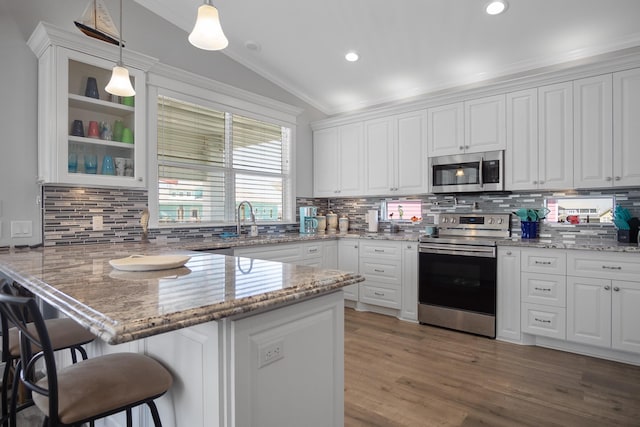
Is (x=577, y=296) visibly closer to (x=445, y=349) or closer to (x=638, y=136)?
(x=445, y=349)

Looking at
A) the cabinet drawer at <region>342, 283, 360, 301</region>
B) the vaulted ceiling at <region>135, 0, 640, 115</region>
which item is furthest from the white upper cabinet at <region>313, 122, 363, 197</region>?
the cabinet drawer at <region>342, 283, 360, 301</region>

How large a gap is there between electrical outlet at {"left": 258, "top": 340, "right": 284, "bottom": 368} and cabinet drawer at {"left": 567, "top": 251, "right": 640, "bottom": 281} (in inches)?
109

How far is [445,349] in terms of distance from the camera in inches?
117

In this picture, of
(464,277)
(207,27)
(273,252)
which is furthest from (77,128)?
(464,277)

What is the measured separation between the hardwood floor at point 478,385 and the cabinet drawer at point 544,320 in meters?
0.15

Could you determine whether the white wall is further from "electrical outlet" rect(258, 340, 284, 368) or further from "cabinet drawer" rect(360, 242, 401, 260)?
"cabinet drawer" rect(360, 242, 401, 260)

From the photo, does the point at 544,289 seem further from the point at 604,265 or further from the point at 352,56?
the point at 352,56

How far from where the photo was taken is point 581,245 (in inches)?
110

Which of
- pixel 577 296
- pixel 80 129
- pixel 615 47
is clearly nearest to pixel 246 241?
pixel 80 129

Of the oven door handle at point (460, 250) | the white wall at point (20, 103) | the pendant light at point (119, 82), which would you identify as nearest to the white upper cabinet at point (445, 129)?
the oven door handle at point (460, 250)

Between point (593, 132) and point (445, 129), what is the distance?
1.28 m

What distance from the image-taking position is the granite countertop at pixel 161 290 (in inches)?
32.5

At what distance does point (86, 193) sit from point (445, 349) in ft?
10.6

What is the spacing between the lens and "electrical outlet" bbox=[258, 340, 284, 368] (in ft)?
3.62
